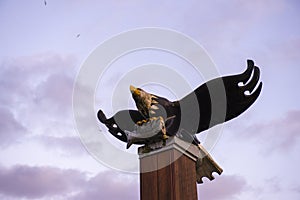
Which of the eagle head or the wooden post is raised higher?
the eagle head

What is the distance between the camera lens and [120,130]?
16.6 ft

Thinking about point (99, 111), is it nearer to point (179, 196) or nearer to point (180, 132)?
point (180, 132)

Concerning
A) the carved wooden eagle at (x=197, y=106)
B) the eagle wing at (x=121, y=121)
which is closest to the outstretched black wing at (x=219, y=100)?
the carved wooden eagle at (x=197, y=106)

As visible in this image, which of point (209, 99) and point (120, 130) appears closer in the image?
point (209, 99)

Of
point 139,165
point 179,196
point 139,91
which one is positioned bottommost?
point 179,196

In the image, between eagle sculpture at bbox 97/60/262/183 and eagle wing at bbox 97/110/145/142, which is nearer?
eagle sculpture at bbox 97/60/262/183

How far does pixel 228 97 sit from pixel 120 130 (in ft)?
4.41

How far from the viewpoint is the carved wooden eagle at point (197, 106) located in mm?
4543

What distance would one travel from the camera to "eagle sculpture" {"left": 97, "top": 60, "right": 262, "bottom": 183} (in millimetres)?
4531

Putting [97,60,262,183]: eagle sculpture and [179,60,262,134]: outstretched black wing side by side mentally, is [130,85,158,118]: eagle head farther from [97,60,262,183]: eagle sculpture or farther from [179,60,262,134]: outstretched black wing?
[179,60,262,134]: outstretched black wing

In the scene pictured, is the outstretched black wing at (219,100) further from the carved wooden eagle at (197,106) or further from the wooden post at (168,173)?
the wooden post at (168,173)

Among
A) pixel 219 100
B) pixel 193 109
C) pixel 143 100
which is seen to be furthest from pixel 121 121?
pixel 219 100

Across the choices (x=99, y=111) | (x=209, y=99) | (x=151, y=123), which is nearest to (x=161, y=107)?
(x=151, y=123)

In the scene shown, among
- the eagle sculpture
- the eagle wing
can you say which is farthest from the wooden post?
the eagle wing
